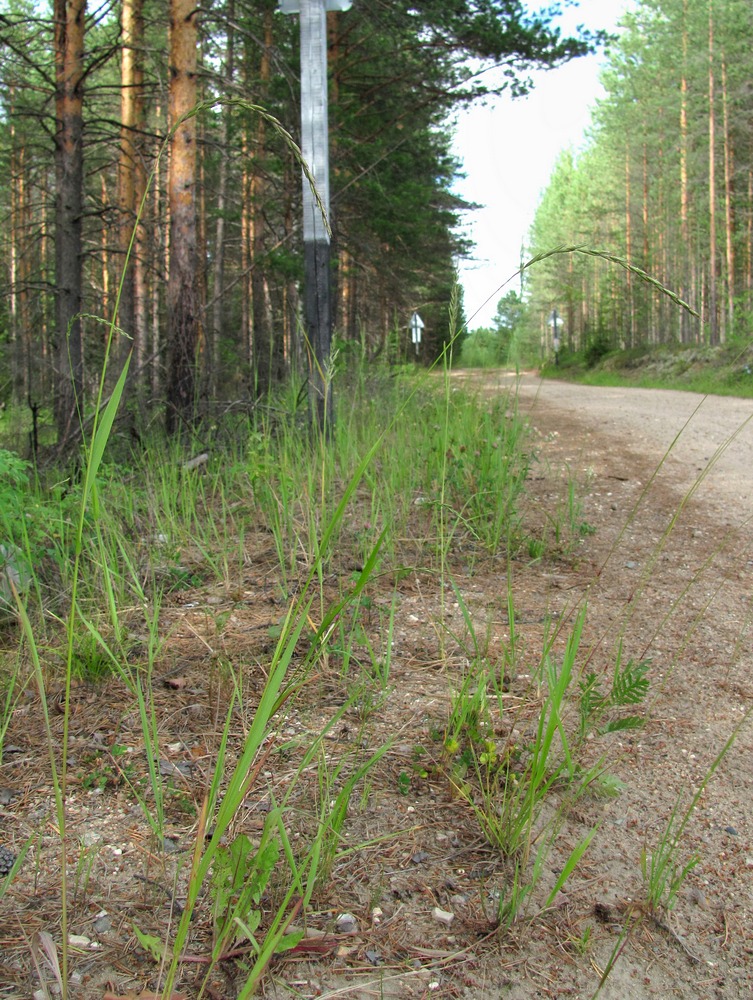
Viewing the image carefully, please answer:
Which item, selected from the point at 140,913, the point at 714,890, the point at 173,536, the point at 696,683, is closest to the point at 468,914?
the point at 714,890

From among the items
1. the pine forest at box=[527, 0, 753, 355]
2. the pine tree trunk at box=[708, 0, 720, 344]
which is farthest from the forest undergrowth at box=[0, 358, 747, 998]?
the pine tree trunk at box=[708, 0, 720, 344]

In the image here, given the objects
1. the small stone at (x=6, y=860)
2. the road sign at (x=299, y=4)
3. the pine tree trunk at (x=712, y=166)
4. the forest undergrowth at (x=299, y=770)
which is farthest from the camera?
the pine tree trunk at (x=712, y=166)

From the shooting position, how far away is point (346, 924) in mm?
1383

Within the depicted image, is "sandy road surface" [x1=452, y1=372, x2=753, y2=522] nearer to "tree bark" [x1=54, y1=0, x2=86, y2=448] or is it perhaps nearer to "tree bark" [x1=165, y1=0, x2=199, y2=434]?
"tree bark" [x1=165, y1=0, x2=199, y2=434]

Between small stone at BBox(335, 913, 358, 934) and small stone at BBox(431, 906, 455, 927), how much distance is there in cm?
15

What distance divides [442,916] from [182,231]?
687cm

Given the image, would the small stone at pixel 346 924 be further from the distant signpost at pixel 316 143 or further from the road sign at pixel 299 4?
the road sign at pixel 299 4

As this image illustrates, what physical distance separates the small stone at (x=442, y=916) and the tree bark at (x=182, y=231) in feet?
18.8

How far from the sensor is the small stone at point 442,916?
1.40 metres

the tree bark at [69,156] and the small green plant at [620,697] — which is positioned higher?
the tree bark at [69,156]

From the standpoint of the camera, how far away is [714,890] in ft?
4.86

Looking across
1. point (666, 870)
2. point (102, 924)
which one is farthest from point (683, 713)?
point (102, 924)

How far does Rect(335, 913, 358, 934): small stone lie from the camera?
1.37m

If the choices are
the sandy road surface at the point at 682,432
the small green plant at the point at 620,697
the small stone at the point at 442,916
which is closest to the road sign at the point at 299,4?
the sandy road surface at the point at 682,432
